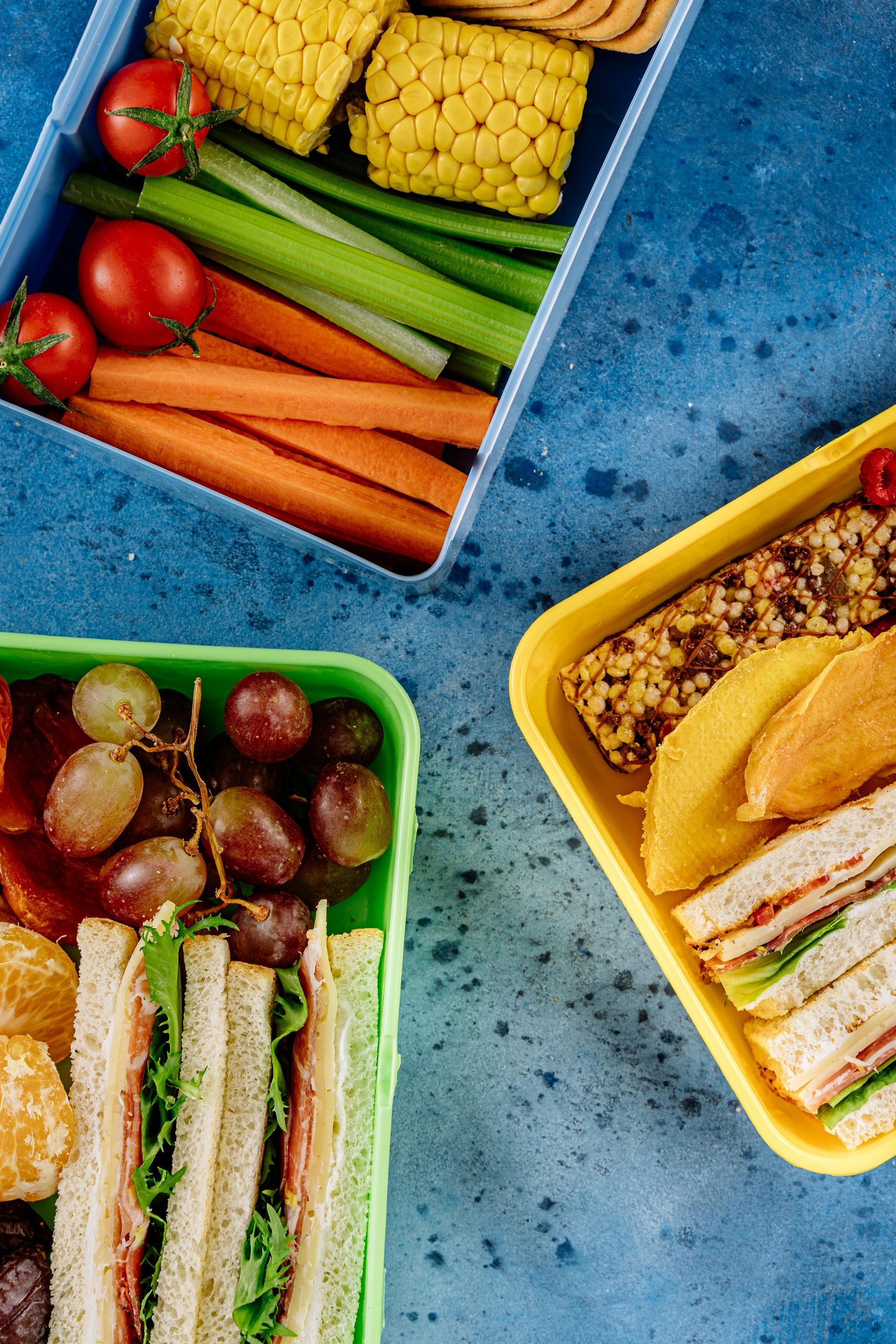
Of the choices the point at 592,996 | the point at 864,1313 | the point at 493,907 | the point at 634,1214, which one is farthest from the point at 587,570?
the point at 864,1313

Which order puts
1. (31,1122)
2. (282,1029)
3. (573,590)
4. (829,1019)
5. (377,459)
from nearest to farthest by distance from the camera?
(31,1122), (282,1029), (829,1019), (377,459), (573,590)

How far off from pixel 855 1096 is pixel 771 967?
0.70 feet

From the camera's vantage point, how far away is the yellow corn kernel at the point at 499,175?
132 cm

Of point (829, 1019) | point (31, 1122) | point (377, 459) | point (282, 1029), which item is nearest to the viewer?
point (31, 1122)

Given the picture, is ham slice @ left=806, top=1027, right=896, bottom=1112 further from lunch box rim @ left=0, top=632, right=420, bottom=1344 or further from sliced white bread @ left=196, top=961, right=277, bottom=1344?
sliced white bread @ left=196, top=961, right=277, bottom=1344

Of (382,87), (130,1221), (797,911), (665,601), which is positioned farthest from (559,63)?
(130,1221)

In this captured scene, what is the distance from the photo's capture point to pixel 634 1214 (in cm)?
154

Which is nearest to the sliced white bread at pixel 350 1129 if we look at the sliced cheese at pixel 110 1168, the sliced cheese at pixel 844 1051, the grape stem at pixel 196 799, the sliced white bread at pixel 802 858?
the grape stem at pixel 196 799

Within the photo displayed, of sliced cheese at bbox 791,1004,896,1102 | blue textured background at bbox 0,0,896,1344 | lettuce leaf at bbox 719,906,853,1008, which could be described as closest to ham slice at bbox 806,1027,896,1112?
sliced cheese at bbox 791,1004,896,1102

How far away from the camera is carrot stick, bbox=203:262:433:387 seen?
4.66 ft

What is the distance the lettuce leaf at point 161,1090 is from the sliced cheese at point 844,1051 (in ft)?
2.68

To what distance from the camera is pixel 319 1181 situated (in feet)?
3.82

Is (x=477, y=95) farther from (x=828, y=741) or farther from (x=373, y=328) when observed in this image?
(x=828, y=741)

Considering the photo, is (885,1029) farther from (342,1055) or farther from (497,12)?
(497,12)
